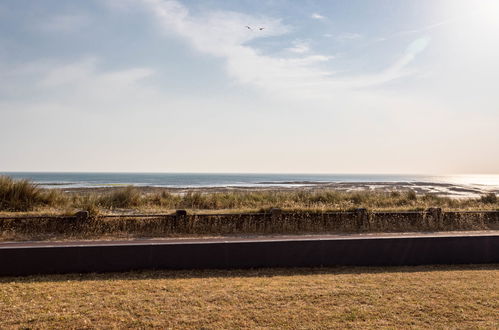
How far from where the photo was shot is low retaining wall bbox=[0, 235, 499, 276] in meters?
6.62

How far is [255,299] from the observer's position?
517 centimetres

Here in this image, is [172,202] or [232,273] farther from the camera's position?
[172,202]

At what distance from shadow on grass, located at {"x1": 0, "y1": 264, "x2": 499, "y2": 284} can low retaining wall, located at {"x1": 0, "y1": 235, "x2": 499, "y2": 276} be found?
0.40ft

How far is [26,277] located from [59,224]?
5.43 metres

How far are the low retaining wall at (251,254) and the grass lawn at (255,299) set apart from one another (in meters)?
0.23

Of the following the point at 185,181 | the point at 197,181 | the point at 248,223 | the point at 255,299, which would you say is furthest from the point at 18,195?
the point at 185,181

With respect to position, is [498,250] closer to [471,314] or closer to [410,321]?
[471,314]

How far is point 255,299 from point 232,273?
1.61 metres

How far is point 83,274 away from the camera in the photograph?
6.56 m

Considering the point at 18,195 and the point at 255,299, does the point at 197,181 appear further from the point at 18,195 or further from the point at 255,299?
the point at 255,299

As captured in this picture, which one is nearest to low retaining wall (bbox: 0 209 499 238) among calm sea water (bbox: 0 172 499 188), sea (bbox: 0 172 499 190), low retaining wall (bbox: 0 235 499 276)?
low retaining wall (bbox: 0 235 499 276)

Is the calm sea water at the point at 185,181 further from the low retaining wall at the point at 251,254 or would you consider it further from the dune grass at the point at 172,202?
the low retaining wall at the point at 251,254

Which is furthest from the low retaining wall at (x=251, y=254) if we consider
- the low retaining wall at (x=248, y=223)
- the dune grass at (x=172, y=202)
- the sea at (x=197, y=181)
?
the sea at (x=197, y=181)

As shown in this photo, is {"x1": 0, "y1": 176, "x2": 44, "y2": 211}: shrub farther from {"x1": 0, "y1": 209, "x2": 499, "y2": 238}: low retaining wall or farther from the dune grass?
{"x1": 0, "y1": 209, "x2": 499, "y2": 238}: low retaining wall
